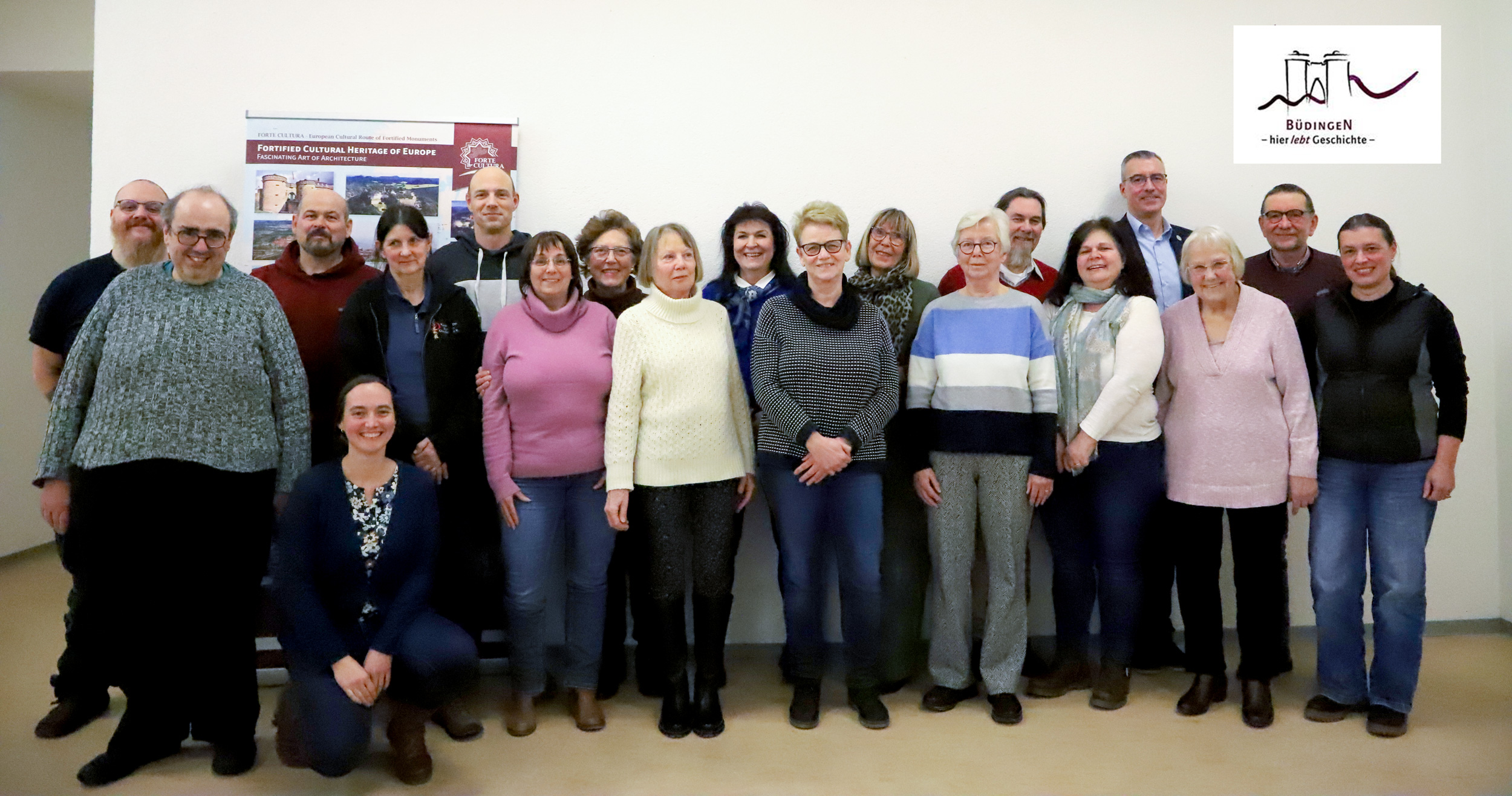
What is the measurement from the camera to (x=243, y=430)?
2369 millimetres

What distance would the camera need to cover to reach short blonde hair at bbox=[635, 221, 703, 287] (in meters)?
2.69

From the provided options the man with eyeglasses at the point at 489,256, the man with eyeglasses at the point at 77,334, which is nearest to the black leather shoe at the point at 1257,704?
the man with eyeglasses at the point at 489,256

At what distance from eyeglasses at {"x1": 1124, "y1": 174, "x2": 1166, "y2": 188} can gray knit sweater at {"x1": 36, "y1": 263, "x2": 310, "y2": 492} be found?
10.2 feet

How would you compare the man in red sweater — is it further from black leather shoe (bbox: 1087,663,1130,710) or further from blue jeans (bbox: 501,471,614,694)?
blue jeans (bbox: 501,471,614,694)

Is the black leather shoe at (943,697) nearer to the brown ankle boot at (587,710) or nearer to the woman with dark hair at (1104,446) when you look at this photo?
the woman with dark hair at (1104,446)

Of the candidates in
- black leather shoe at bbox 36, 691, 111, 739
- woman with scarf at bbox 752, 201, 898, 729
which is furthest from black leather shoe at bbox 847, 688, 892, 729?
black leather shoe at bbox 36, 691, 111, 739

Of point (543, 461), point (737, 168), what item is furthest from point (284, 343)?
point (737, 168)

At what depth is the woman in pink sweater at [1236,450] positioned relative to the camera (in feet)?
8.91

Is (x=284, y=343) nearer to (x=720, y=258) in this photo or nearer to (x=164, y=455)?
(x=164, y=455)

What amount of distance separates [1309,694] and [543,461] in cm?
277

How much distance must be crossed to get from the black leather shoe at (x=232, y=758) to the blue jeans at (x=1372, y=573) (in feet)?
10.9

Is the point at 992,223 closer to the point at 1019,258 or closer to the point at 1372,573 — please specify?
the point at 1019,258

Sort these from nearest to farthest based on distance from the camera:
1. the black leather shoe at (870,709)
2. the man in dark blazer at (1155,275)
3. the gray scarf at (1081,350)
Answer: the black leather shoe at (870,709) < the gray scarf at (1081,350) < the man in dark blazer at (1155,275)

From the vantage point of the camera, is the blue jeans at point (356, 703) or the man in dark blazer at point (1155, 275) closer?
the blue jeans at point (356, 703)
